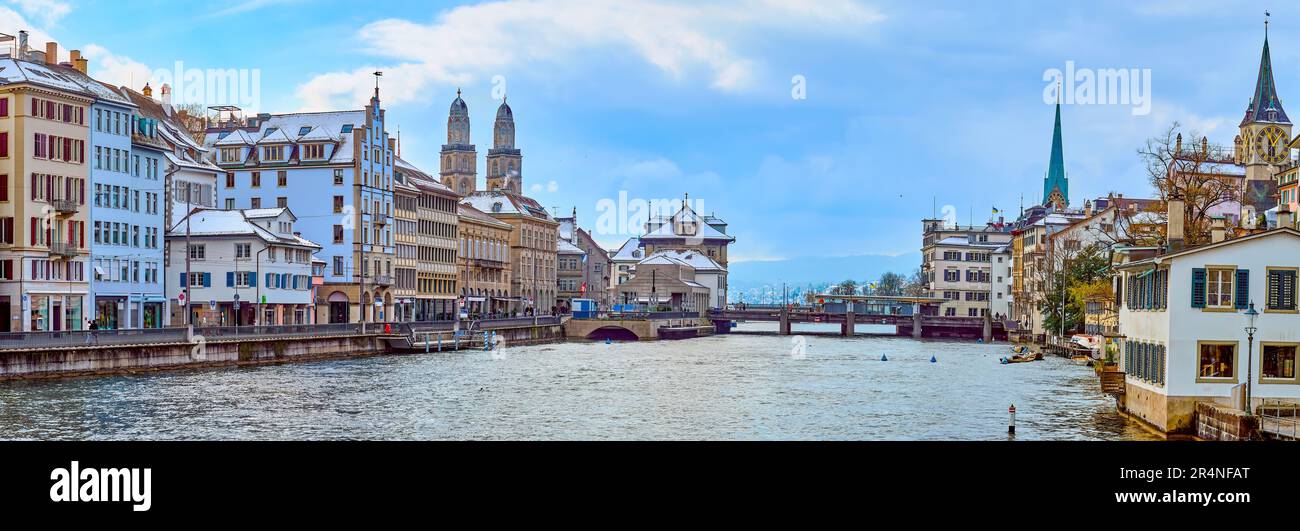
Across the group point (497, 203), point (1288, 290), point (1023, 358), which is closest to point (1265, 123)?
point (1023, 358)

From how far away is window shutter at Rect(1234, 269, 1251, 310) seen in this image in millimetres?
42031

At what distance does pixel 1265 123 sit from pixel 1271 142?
13.0 feet

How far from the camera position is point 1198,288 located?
139 feet

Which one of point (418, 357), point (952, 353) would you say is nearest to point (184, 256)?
point (418, 357)

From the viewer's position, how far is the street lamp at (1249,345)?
39.4 m

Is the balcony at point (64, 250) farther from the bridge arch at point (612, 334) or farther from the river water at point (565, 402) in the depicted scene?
the bridge arch at point (612, 334)

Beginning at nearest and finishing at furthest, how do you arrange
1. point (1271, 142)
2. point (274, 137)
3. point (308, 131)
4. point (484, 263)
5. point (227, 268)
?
1. point (227, 268)
2. point (274, 137)
3. point (308, 131)
4. point (484, 263)
5. point (1271, 142)

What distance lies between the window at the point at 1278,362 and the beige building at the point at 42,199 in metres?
64.6

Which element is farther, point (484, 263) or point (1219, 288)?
point (484, 263)

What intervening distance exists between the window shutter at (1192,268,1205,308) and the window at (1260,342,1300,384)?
220 centimetres

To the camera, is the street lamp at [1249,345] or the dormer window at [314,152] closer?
the street lamp at [1249,345]

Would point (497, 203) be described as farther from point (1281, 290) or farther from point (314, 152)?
point (1281, 290)

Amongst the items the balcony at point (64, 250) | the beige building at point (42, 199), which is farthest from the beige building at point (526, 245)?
the balcony at point (64, 250)
